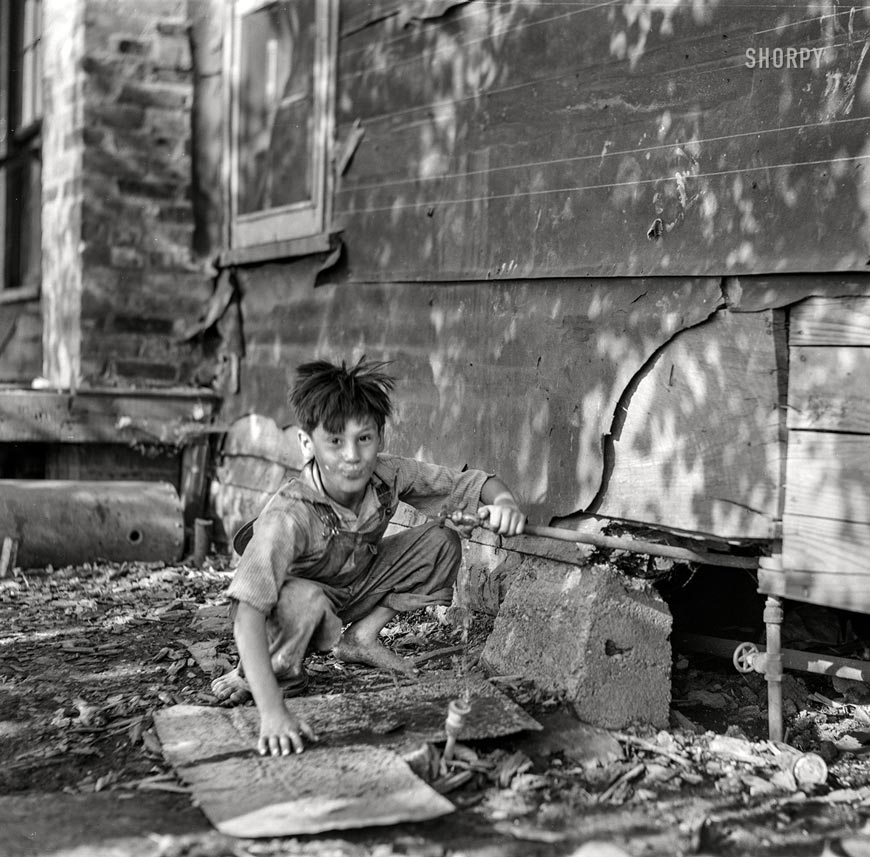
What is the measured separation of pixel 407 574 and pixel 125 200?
13.0 feet

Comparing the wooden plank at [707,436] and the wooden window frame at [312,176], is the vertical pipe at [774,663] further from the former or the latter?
the wooden window frame at [312,176]

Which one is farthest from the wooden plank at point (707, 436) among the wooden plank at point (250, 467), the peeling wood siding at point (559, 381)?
the wooden plank at point (250, 467)

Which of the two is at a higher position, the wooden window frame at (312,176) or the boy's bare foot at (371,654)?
the wooden window frame at (312,176)

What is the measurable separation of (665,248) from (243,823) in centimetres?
244

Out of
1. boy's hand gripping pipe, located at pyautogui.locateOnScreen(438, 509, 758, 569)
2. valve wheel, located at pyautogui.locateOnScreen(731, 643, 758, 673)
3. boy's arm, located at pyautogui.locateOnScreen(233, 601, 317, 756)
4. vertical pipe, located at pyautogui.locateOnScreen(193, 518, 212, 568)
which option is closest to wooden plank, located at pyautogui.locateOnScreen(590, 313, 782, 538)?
boy's hand gripping pipe, located at pyautogui.locateOnScreen(438, 509, 758, 569)

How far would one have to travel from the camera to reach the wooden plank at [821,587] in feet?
11.3

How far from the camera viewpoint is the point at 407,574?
4.00m

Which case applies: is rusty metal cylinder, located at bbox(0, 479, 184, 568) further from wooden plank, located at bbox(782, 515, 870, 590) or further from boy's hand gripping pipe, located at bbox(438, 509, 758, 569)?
wooden plank, located at bbox(782, 515, 870, 590)

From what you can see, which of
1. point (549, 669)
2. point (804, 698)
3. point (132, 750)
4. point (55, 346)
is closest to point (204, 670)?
point (132, 750)

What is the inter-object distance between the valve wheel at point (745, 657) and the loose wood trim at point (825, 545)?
37 cm

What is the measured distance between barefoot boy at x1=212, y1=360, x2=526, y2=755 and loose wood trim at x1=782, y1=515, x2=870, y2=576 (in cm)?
91

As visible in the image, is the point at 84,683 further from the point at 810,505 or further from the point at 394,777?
the point at 810,505

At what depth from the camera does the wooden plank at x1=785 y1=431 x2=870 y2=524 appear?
3396mm

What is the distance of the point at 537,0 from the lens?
4.52 m
